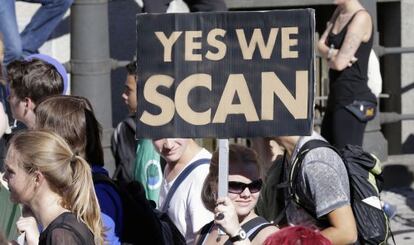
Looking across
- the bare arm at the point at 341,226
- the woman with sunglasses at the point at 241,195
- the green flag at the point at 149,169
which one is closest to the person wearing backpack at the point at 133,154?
the green flag at the point at 149,169

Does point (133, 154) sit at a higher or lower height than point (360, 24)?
lower

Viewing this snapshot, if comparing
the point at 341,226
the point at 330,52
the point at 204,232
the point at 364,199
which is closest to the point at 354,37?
the point at 330,52

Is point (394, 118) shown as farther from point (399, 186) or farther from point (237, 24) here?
point (237, 24)

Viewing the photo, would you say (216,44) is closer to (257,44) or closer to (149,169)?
(257,44)

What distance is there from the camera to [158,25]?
5.00m

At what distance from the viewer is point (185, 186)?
5746 millimetres

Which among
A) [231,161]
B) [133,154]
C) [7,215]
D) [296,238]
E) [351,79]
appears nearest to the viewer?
[296,238]

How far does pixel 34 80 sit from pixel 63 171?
1.37 meters

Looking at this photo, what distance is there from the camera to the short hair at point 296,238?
4.50 metres

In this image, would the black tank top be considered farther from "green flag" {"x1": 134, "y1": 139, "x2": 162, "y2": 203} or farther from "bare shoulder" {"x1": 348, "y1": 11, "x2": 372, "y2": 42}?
A: "green flag" {"x1": 134, "y1": 139, "x2": 162, "y2": 203}

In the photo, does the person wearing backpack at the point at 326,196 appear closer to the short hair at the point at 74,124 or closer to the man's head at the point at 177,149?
the man's head at the point at 177,149

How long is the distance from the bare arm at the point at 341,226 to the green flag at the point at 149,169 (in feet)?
5.98

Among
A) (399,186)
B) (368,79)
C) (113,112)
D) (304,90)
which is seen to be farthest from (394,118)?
(304,90)

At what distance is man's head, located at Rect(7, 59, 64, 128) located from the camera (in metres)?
5.92
